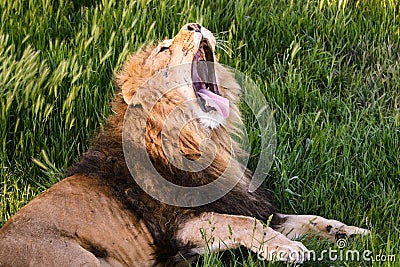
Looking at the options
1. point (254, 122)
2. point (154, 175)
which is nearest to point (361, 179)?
point (254, 122)

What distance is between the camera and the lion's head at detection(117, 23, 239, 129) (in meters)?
3.72

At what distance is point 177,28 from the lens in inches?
208

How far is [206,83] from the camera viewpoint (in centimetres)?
394

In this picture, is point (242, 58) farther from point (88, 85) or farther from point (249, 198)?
point (249, 198)

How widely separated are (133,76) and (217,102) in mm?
438

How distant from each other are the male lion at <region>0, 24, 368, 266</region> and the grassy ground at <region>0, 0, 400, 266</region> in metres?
0.17

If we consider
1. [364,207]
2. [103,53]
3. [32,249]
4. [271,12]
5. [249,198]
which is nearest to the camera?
[32,249]

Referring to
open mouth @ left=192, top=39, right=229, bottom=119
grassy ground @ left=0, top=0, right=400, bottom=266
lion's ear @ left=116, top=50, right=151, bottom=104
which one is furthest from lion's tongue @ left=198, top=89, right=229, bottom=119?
grassy ground @ left=0, top=0, right=400, bottom=266

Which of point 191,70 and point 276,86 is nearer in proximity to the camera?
point 191,70

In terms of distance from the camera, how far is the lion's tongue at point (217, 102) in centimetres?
376

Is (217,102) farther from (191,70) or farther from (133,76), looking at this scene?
(133,76)

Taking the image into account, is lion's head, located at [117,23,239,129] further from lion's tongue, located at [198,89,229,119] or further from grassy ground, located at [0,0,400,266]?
grassy ground, located at [0,0,400,266]

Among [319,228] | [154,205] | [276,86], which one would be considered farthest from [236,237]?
[276,86]

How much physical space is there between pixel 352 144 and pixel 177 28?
1565 millimetres
